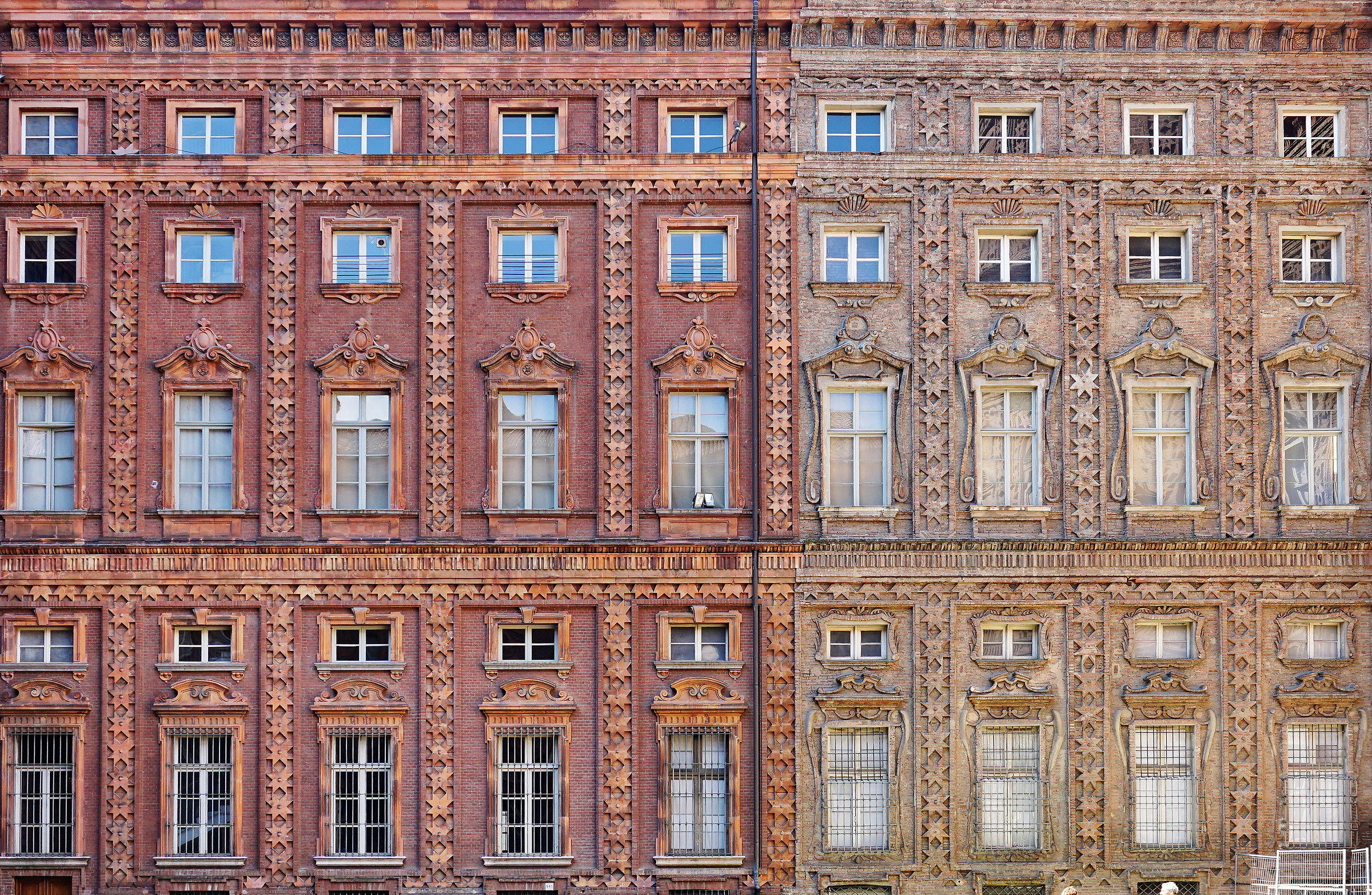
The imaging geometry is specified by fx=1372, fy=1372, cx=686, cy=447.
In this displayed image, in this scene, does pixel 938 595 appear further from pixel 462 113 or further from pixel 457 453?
pixel 462 113

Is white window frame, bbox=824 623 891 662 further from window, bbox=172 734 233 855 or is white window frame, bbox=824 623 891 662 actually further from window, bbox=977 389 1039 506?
window, bbox=172 734 233 855

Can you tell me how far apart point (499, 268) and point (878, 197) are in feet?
22.9

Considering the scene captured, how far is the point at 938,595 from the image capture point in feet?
80.1

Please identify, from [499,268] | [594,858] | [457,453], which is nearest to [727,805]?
[594,858]

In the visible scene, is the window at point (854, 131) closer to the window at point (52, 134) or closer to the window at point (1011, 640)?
the window at point (1011, 640)

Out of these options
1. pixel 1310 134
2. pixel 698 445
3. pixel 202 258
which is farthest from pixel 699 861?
pixel 1310 134

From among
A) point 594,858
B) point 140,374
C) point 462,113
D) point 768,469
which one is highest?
point 462,113

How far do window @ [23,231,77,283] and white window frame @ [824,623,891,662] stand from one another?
15.2m

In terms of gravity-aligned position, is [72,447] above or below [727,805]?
above

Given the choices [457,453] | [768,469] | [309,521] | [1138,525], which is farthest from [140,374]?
[1138,525]

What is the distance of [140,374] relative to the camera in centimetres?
2452

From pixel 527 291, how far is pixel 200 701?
9.20 m

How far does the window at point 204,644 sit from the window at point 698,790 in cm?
806

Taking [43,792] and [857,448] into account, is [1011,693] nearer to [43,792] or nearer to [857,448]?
[857,448]
